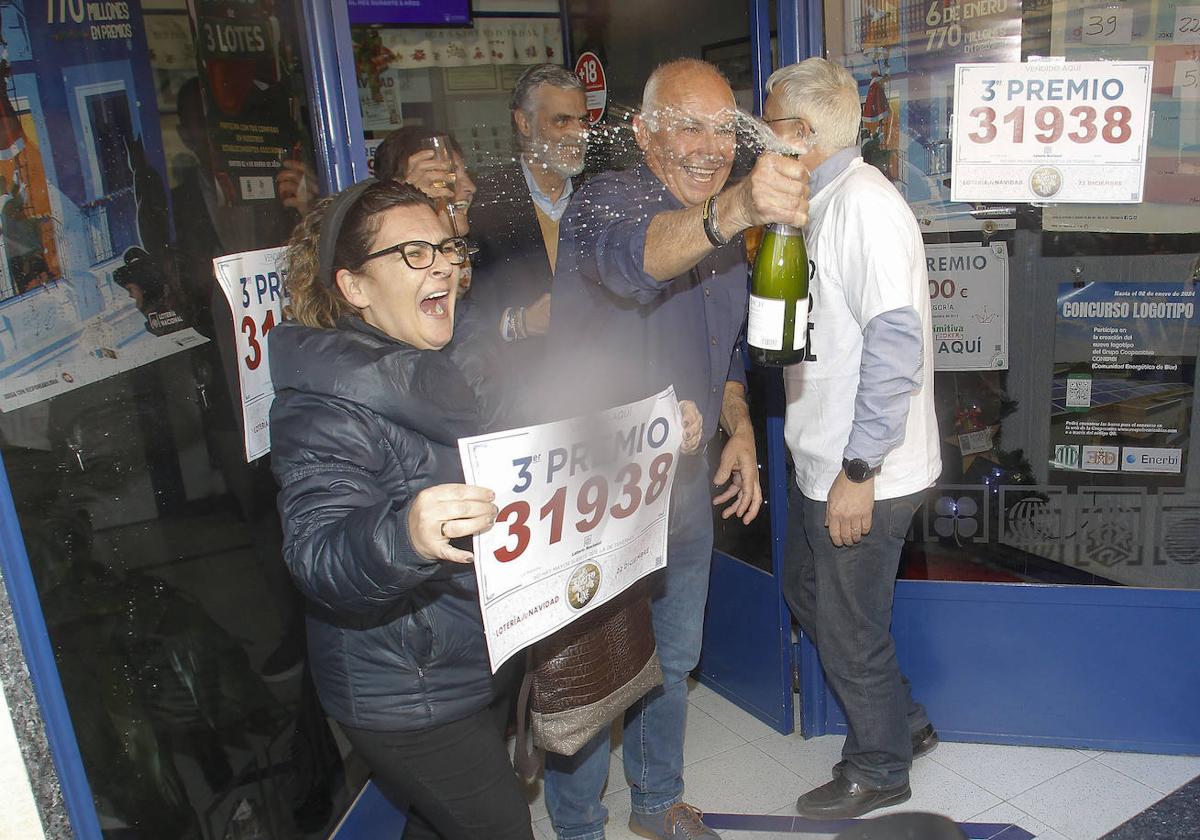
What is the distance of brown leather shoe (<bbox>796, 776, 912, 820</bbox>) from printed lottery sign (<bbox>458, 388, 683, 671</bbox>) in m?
1.12

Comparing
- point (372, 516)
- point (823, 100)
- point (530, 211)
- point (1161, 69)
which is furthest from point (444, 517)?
point (1161, 69)

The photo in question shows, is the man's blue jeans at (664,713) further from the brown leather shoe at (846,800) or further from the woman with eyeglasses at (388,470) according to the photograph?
the woman with eyeglasses at (388,470)

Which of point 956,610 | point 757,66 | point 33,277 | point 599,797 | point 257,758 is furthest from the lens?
point 956,610

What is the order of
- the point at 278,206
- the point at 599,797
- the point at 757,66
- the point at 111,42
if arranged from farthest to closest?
the point at 757,66 < the point at 599,797 < the point at 278,206 < the point at 111,42

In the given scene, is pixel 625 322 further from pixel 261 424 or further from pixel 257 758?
pixel 257 758

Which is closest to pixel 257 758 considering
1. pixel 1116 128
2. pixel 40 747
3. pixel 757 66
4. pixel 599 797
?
pixel 40 747

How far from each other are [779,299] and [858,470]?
52 centimetres

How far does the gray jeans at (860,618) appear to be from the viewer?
269 cm

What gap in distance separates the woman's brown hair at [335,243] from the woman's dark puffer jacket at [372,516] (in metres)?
0.07

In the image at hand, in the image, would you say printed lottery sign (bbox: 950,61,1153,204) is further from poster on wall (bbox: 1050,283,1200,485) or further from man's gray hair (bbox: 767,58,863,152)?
man's gray hair (bbox: 767,58,863,152)

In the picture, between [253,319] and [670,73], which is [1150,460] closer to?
[670,73]

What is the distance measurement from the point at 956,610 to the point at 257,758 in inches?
83.5

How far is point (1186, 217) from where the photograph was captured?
2.73 metres

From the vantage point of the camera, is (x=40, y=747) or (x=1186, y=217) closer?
(x=40, y=747)
